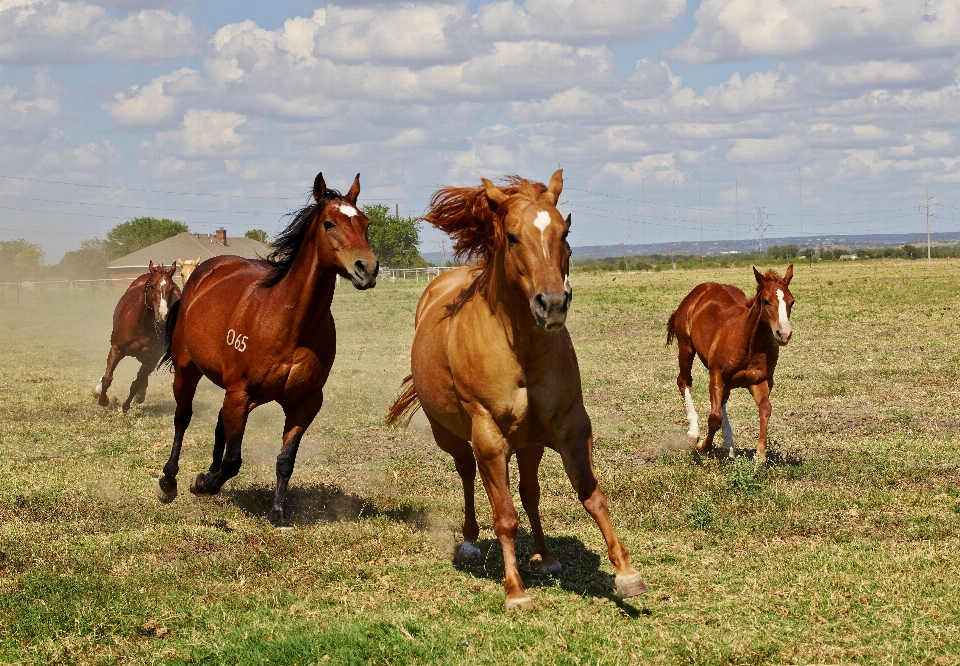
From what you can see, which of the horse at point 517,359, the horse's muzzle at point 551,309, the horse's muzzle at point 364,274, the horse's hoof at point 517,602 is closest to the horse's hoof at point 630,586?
the horse at point 517,359

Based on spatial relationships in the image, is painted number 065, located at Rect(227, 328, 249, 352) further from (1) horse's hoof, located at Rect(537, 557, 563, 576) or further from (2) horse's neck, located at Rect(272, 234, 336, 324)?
(1) horse's hoof, located at Rect(537, 557, 563, 576)

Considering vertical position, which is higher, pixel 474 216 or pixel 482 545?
pixel 474 216

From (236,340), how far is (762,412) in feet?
17.7

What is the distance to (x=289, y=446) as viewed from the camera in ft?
28.4

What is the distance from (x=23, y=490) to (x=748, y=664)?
23.6ft

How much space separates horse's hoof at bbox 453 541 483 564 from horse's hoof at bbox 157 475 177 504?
3.23m

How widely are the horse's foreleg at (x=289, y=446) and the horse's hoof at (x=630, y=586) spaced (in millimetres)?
3496

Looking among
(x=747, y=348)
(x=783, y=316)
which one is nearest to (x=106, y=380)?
(x=747, y=348)

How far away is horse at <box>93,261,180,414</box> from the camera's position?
1591 centimetres

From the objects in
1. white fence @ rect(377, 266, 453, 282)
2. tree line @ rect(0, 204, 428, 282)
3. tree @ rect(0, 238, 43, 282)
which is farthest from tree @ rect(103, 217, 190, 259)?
white fence @ rect(377, 266, 453, 282)

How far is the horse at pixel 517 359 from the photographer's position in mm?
5867

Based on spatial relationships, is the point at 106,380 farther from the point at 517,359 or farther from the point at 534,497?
the point at 517,359

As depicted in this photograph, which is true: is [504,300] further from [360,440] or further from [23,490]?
[360,440]

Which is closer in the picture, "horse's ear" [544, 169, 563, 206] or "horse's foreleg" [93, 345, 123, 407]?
"horse's ear" [544, 169, 563, 206]
